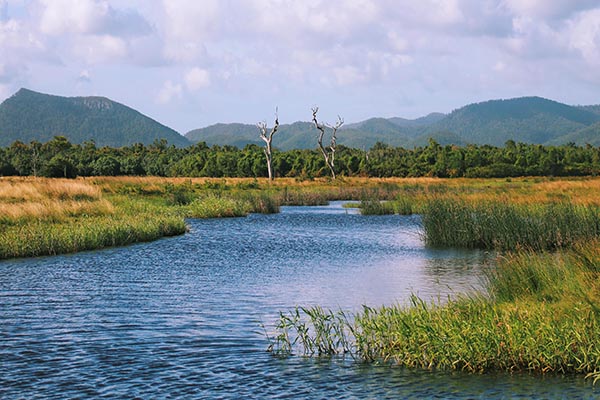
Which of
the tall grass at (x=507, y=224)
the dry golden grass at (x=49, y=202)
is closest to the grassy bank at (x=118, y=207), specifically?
the dry golden grass at (x=49, y=202)

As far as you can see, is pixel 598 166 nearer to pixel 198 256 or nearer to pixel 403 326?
pixel 198 256

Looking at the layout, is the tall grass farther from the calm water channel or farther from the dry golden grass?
the dry golden grass

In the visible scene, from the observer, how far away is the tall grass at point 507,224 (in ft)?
82.0

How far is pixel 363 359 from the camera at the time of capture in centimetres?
1151

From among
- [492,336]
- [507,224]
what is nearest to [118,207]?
[507,224]

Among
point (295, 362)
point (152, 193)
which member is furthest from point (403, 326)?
point (152, 193)

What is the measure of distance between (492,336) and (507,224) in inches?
648

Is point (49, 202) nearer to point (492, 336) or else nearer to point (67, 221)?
point (67, 221)

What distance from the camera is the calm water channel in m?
10.3

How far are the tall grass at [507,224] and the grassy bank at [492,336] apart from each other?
37.2 ft

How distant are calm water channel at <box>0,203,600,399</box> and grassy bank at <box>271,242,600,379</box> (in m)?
0.28

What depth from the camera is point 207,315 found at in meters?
15.5

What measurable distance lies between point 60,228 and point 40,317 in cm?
1399

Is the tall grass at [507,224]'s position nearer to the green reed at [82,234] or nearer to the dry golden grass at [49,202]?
the green reed at [82,234]
